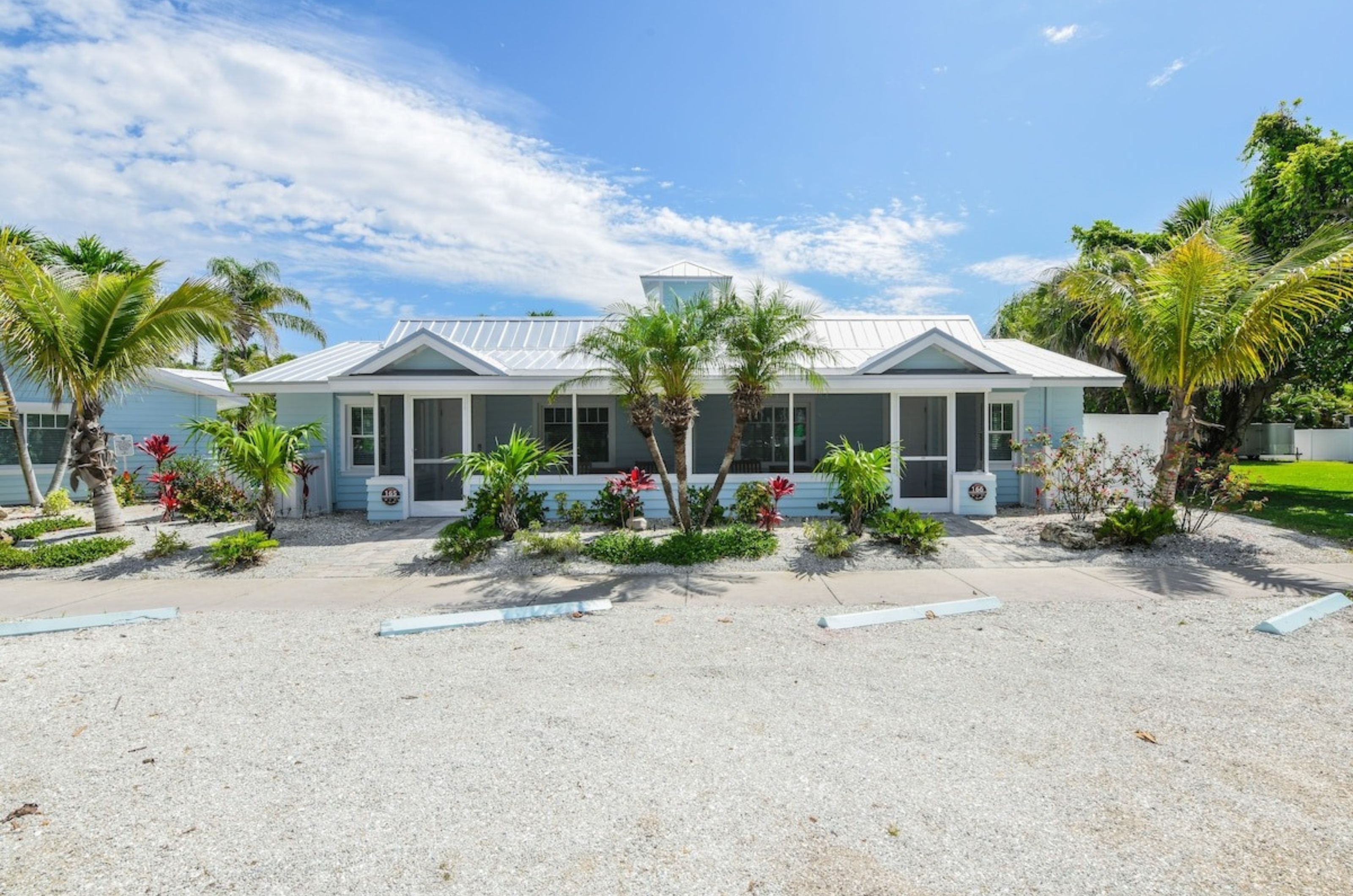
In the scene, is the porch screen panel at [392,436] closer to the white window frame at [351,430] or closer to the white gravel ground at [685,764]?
the white window frame at [351,430]

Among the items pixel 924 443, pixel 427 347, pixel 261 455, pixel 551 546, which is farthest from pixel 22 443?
pixel 924 443

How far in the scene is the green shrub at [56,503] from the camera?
13.8 m

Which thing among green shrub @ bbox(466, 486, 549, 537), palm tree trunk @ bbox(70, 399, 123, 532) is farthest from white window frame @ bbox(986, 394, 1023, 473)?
palm tree trunk @ bbox(70, 399, 123, 532)

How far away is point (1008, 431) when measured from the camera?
14.2 m

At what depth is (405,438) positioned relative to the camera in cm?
1259

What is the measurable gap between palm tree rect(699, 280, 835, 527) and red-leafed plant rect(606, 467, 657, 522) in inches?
68.7

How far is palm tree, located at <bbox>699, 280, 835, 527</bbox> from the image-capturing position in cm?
934

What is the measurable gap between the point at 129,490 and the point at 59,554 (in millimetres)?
7726

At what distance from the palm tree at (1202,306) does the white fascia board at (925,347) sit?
1778 millimetres

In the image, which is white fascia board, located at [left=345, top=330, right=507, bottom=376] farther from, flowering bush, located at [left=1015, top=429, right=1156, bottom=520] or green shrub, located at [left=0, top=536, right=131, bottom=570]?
flowering bush, located at [left=1015, top=429, right=1156, bottom=520]

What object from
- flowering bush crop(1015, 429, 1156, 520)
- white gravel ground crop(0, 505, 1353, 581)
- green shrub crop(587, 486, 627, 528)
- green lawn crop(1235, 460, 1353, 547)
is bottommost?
white gravel ground crop(0, 505, 1353, 581)

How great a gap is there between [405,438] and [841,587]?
29.1ft

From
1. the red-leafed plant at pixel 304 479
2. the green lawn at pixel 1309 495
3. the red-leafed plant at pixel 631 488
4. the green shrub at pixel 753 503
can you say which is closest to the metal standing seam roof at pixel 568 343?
the red-leafed plant at pixel 304 479

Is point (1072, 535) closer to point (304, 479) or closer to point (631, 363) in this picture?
point (631, 363)
